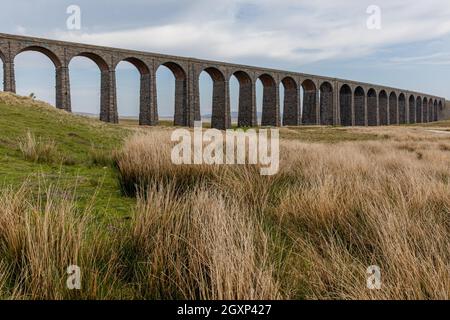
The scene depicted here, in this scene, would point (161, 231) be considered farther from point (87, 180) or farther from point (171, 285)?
point (87, 180)

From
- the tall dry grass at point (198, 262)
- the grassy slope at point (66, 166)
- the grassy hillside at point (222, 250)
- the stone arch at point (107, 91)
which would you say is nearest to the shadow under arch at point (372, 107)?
the stone arch at point (107, 91)

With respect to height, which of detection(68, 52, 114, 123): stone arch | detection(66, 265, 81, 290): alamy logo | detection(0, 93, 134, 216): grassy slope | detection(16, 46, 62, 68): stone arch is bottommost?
detection(66, 265, 81, 290): alamy logo

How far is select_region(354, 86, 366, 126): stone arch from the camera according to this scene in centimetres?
6879

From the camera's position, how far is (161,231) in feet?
8.70

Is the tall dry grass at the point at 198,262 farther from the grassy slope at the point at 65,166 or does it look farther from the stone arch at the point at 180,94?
the stone arch at the point at 180,94

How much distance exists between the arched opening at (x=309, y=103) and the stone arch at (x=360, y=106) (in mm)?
13822

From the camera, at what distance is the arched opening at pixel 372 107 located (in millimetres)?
72312

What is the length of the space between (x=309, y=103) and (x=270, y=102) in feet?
31.1

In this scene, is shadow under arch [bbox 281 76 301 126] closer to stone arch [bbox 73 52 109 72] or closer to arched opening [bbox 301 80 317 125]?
arched opening [bbox 301 80 317 125]

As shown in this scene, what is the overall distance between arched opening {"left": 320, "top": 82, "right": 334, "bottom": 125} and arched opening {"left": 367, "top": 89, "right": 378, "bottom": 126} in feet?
48.4

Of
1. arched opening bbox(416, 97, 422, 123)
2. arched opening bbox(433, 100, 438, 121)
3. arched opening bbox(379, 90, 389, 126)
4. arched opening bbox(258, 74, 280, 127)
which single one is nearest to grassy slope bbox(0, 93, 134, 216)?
arched opening bbox(258, 74, 280, 127)

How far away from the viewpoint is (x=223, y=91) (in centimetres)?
4672
